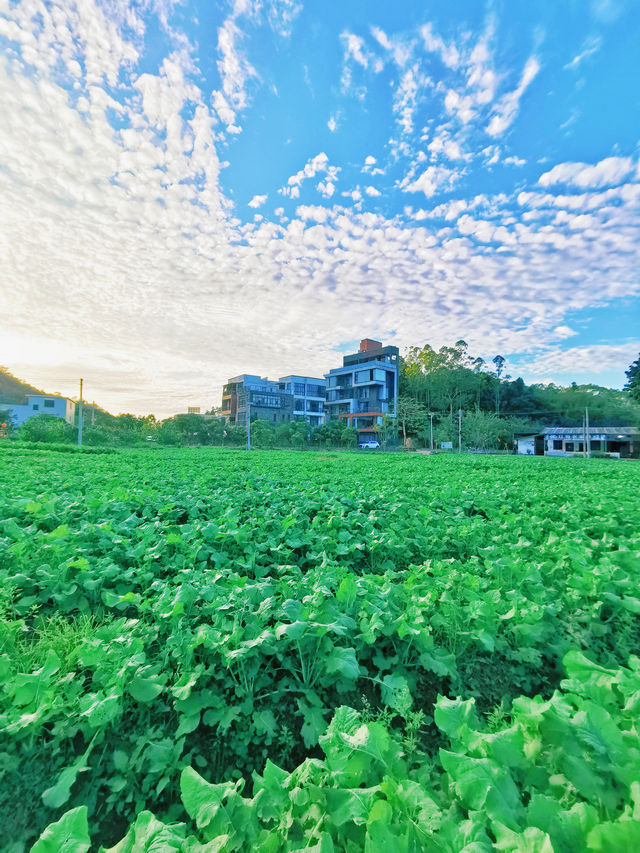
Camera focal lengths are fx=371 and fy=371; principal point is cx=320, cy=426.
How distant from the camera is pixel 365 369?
2584 inches

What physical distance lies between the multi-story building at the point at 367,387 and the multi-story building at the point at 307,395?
12.5ft

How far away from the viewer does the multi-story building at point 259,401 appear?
6638 cm

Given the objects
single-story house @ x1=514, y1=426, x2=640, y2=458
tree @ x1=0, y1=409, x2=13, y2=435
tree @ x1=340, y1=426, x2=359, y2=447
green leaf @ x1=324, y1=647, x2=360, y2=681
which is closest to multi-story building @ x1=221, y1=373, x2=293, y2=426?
tree @ x1=340, y1=426, x2=359, y2=447

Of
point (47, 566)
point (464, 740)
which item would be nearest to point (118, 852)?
point (464, 740)

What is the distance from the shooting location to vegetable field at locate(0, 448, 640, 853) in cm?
144

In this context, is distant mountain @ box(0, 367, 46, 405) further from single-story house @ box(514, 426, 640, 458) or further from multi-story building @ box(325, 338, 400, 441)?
single-story house @ box(514, 426, 640, 458)

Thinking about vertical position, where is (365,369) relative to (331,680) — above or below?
above

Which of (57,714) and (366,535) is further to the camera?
(366,535)

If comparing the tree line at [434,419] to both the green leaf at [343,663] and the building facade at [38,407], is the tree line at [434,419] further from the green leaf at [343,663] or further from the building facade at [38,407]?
the green leaf at [343,663]

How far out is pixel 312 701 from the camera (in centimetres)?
240

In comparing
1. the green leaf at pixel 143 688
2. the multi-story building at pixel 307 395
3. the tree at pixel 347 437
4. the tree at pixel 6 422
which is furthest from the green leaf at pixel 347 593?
the multi-story building at pixel 307 395

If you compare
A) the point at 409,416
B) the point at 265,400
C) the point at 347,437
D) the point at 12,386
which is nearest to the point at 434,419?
the point at 409,416

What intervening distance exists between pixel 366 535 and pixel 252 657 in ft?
10.6

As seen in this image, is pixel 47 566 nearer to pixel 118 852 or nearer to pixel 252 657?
pixel 252 657
